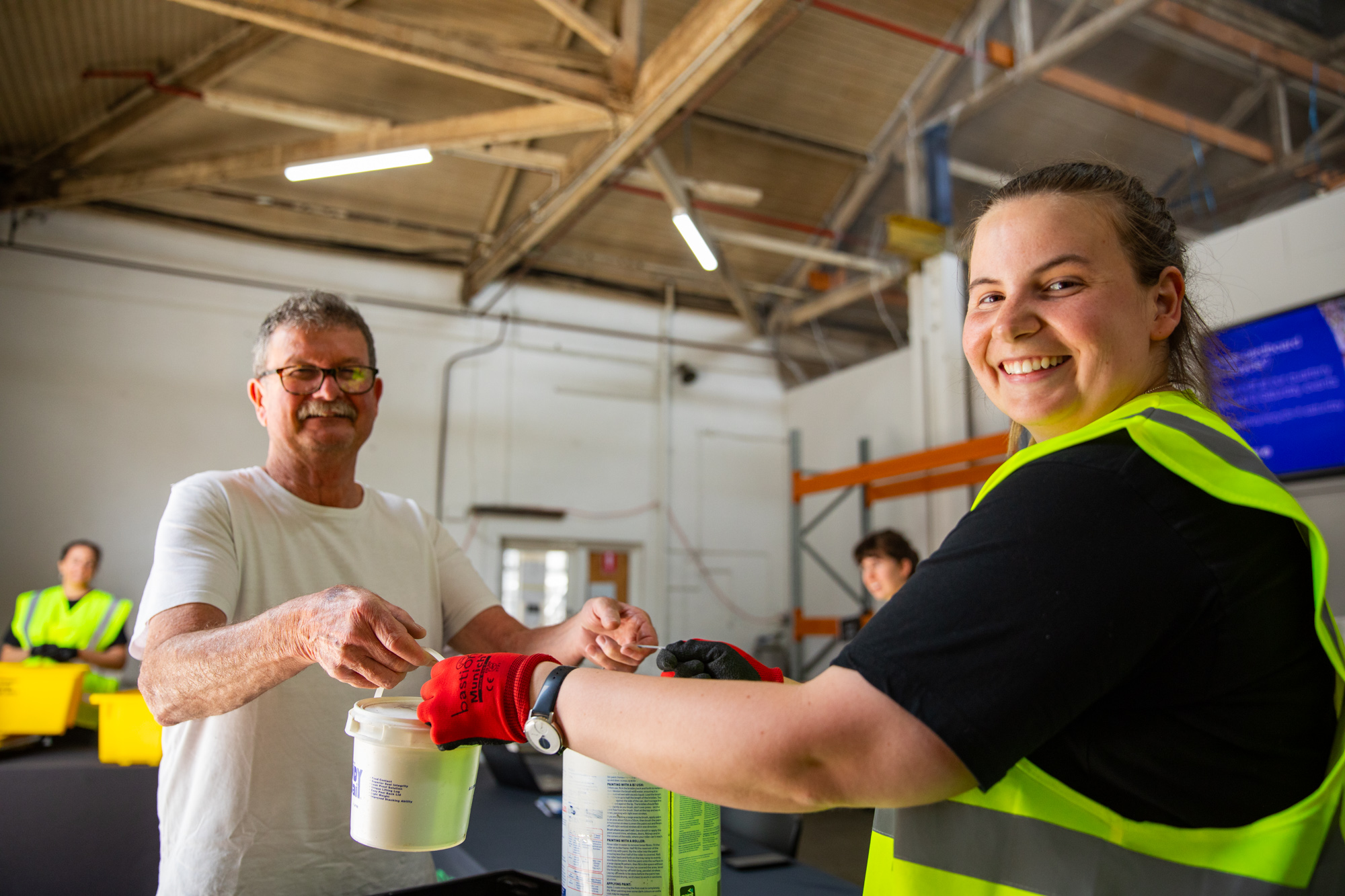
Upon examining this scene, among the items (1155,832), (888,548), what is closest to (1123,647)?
(1155,832)

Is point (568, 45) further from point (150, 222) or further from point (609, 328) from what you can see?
point (150, 222)

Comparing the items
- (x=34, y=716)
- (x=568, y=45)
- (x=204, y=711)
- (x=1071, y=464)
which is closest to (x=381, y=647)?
(x=204, y=711)

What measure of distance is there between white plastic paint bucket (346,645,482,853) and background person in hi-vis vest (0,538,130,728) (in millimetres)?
5174

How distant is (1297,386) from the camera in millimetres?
4258

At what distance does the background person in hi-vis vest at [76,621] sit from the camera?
539 cm

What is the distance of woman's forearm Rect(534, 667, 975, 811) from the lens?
0.69 meters

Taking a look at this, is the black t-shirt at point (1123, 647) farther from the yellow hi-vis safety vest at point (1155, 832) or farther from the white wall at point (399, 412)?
the white wall at point (399, 412)

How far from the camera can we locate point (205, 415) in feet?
22.4

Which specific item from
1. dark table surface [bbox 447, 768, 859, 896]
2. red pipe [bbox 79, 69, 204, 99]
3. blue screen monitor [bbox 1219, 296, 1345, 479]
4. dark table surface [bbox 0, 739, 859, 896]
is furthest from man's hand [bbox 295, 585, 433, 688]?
red pipe [bbox 79, 69, 204, 99]

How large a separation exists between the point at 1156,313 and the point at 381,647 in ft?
3.40

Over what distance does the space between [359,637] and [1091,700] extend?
872 millimetres

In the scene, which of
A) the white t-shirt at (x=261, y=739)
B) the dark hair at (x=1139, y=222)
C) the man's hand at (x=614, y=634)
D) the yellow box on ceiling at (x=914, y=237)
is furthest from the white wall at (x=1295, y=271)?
the white t-shirt at (x=261, y=739)

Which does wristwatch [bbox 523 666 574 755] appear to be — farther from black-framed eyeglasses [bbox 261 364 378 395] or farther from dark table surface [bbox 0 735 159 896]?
dark table surface [bbox 0 735 159 896]

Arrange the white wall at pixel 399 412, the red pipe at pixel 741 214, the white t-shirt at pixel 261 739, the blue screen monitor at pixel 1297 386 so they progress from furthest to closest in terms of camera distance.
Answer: the red pipe at pixel 741 214 → the white wall at pixel 399 412 → the blue screen monitor at pixel 1297 386 → the white t-shirt at pixel 261 739
